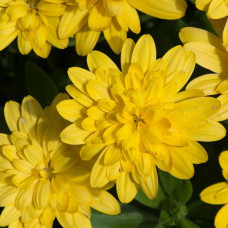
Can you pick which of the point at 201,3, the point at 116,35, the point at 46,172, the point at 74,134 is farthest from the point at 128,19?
the point at 46,172


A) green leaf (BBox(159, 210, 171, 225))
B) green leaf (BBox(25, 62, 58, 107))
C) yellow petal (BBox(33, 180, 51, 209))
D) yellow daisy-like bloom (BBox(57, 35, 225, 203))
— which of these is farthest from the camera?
green leaf (BBox(25, 62, 58, 107))

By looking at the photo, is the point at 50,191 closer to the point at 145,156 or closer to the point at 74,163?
the point at 74,163

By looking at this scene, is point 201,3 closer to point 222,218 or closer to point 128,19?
point 128,19

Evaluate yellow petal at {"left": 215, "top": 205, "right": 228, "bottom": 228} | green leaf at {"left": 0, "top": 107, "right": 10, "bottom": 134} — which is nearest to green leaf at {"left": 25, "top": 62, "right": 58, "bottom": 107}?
green leaf at {"left": 0, "top": 107, "right": 10, "bottom": 134}

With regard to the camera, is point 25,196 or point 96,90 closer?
point 96,90

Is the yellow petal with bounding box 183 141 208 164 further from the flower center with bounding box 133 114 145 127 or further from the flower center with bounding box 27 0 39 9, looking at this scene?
the flower center with bounding box 27 0 39 9

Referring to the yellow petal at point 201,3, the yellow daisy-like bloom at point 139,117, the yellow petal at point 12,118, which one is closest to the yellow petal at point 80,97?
the yellow daisy-like bloom at point 139,117

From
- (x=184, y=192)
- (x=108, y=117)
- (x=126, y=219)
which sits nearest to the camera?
(x=108, y=117)
